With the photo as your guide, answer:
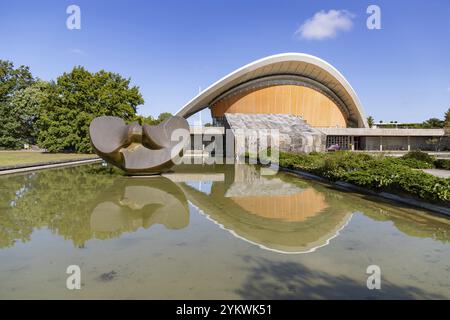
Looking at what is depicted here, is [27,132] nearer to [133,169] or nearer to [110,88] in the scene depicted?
[110,88]

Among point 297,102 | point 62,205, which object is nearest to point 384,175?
point 62,205

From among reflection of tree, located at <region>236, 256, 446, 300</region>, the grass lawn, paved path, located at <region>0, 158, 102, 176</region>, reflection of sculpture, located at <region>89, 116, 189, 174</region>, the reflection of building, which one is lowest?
→ the reflection of building

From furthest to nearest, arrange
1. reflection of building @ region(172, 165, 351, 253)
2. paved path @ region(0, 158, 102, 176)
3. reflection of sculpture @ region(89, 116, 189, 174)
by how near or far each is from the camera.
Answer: paved path @ region(0, 158, 102, 176) < reflection of sculpture @ region(89, 116, 189, 174) < reflection of building @ region(172, 165, 351, 253)

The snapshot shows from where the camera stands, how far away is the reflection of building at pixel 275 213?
6.05 meters

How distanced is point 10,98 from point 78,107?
505 inches

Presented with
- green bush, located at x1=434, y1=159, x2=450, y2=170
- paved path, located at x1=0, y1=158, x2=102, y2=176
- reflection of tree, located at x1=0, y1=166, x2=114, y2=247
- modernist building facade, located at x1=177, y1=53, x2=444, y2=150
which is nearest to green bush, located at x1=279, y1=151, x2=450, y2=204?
green bush, located at x1=434, y1=159, x2=450, y2=170

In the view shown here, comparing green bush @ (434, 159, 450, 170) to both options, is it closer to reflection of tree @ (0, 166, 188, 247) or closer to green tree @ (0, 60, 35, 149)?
reflection of tree @ (0, 166, 188, 247)

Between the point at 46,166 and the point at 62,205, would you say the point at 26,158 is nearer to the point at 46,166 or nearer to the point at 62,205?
the point at 46,166

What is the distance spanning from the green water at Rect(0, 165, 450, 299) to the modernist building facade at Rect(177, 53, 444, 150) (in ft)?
88.0

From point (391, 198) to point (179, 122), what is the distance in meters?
9.37

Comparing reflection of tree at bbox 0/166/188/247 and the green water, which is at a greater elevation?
reflection of tree at bbox 0/166/188/247

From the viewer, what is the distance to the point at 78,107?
31.6m

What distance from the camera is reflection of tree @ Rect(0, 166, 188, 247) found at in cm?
639
